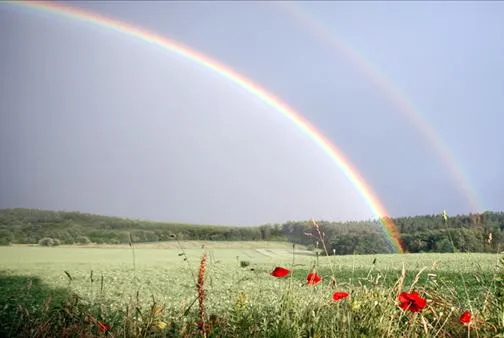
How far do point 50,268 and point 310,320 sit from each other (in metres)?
11.1

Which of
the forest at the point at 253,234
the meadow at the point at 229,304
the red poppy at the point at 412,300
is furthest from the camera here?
the forest at the point at 253,234

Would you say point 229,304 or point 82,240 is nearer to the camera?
point 229,304

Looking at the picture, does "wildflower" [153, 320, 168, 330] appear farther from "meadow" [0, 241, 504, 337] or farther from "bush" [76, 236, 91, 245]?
"bush" [76, 236, 91, 245]

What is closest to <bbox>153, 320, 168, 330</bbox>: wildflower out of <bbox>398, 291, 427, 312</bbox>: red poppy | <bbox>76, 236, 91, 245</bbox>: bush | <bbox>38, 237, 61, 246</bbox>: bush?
<bbox>398, 291, 427, 312</bbox>: red poppy

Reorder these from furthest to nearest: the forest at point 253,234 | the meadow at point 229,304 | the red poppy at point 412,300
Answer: the forest at point 253,234, the meadow at point 229,304, the red poppy at point 412,300

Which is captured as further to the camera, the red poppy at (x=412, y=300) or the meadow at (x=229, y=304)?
the meadow at (x=229, y=304)

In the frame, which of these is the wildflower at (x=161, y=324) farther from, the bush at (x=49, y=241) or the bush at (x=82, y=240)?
the bush at (x=82, y=240)

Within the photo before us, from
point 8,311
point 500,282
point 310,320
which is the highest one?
point 500,282

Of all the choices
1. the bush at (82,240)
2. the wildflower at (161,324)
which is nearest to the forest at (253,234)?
the bush at (82,240)

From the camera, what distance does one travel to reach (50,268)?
14633mm

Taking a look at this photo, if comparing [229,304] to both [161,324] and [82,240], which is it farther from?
[82,240]

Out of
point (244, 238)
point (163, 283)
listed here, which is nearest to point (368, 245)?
point (244, 238)

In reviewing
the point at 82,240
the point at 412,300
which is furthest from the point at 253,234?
the point at 412,300

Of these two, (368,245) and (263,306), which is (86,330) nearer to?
(263,306)
